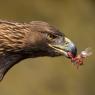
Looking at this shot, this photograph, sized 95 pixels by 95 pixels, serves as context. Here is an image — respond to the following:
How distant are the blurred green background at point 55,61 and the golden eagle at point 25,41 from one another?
540cm

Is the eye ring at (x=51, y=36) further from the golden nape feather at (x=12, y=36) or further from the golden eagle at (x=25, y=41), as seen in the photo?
the golden nape feather at (x=12, y=36)

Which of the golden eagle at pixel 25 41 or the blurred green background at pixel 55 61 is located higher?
the blurred green background at pixel 55 61

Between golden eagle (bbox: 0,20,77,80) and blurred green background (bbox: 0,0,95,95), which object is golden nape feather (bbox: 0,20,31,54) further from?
blurred green background (bbox: 0,0,95,95)

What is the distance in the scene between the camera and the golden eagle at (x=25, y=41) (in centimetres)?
1045

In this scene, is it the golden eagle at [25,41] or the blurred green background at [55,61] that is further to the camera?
the blurred green background at [55,61]

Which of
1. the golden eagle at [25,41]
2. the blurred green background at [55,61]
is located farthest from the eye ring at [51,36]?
the blurred green background at [55,61]

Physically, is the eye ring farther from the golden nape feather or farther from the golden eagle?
the golden nape feather

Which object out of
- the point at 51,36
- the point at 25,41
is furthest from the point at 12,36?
the point at 51,36

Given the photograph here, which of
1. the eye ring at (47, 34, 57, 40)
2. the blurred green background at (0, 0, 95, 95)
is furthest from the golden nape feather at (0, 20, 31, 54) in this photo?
the blurred green background at (0, 0, 95, 95)

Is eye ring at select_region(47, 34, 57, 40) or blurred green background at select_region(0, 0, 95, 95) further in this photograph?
blurred green background at select_region(0, 0, 95, 95)

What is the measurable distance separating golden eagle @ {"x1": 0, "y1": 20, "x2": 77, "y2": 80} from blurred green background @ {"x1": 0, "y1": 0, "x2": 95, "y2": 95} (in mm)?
5399

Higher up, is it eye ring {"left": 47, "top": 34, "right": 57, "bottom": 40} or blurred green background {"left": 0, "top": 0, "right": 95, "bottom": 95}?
blurred green background {"left": 0, "top": 0, "right": 95, "bottom": 95}

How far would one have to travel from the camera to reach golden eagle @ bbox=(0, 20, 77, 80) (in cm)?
1045

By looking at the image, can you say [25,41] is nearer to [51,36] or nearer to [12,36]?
[12,36]
